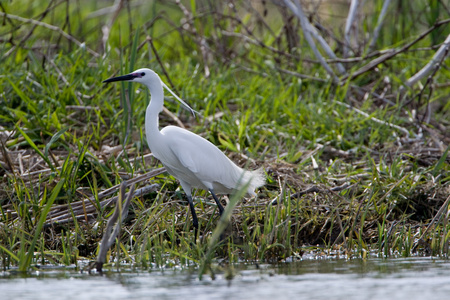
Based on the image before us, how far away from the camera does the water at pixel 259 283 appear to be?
2969 millimetres

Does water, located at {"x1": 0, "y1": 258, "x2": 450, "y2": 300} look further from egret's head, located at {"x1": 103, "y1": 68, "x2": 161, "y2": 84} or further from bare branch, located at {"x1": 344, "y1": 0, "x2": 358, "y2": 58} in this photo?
bare branch, located at {"x1": 344, "y1": 0, "x2": 358, "y2": 58}

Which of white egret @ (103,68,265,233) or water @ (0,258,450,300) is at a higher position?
white egret @ (103,68,265,233)

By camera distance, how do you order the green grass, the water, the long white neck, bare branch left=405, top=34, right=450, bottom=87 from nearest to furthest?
the water → the green grass → the long white neck → bare branch left=405, top=34, right=450, bottom=87

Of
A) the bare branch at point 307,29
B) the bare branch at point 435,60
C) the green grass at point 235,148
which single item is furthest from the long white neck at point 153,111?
the bare branch at point 435,60

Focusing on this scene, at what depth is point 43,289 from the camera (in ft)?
10.3

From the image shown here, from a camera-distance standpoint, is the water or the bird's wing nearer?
the water

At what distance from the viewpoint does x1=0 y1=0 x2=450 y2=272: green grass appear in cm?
405

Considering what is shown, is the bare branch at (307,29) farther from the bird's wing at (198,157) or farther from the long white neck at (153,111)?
the long white neck at (153,111)

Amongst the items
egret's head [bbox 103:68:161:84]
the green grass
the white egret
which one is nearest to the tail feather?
the white egret

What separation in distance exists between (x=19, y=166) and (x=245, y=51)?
400 centimetres

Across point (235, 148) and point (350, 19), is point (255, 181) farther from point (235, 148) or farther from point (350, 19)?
point (350, 19)

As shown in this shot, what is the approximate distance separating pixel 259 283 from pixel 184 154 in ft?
4.71

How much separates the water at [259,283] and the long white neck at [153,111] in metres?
1.14

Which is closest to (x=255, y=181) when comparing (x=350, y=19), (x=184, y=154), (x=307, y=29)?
(x=184, y=154)
